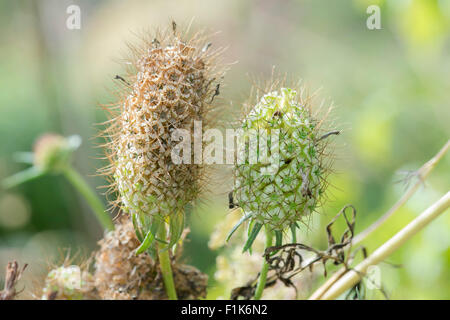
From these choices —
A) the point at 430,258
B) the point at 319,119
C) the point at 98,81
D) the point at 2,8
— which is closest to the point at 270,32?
the point at 98,81

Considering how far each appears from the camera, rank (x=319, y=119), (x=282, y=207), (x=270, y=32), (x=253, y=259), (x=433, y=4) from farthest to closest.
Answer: (x=270, y=32) < (x=433, y=4) < (x=253, y=259) < (x=319, y=119) < (x=282, y=207)

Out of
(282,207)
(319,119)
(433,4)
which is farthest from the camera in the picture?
(433,4)

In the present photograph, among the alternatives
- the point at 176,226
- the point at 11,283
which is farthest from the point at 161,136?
the point at 11,283

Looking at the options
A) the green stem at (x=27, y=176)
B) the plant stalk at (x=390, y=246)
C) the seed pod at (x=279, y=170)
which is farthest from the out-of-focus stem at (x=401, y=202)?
the green stem at (x=27, y=176)

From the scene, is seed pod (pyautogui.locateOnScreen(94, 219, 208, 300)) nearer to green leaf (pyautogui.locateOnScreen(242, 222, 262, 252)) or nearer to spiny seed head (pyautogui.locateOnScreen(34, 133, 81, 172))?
green leaf (pyautogui.locateOnScreen(242, 222, 262, 252))

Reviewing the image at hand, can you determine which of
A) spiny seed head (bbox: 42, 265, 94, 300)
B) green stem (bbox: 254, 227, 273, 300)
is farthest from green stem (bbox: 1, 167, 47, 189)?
green stem (bbox: 254, 227, 273, 300)
